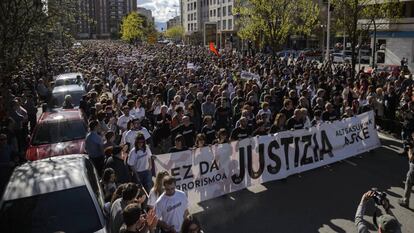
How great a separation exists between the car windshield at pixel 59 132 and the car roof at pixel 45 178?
Answer: 3449 millimetres

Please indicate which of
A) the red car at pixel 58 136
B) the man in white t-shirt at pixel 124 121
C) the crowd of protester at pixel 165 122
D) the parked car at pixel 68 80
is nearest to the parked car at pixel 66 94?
the crowd of protester at pixel 165 122

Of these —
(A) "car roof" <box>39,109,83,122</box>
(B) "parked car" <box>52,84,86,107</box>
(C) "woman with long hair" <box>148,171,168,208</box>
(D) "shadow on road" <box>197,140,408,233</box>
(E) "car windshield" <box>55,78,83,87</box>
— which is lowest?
(D) "shadow on road" <box>197,140,408,233</box>

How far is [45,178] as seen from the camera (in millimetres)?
5828

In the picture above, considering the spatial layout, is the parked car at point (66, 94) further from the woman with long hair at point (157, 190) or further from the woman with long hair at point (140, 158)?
the woman with long hair at point (157, 190)

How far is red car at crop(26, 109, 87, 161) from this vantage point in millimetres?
9305

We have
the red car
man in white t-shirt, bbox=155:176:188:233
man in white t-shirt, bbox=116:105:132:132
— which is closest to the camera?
man in white t-shirt, bbox=155:176:188:233

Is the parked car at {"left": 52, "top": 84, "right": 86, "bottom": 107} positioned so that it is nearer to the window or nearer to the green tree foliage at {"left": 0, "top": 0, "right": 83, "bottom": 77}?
the green tree foliage at {"left": 0, "top": 0, "right": 83, "bottom": 77}

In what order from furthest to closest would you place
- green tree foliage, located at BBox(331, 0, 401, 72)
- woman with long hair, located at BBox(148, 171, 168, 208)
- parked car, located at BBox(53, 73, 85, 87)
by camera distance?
green tree foliage, located at BBox(331, 0, 401, 72), parked car, located at BBox(53, 73, 85, 87), woman with long hair, located at BBox(148, 171, 168, 208)

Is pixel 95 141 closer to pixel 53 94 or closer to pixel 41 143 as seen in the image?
pixel 41 143

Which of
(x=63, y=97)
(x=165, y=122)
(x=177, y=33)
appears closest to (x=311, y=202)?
(x=165, y=122)

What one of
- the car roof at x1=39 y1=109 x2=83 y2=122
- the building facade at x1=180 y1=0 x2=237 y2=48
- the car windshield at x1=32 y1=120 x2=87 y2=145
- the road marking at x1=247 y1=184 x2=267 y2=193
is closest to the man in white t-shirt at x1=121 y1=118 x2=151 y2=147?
the car windshield at x1=32 y1=120 x2=87 y2=145

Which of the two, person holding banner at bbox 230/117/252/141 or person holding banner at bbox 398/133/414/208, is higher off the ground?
person holding banner at bbox 230/117/252/141

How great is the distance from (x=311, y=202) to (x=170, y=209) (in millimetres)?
3878

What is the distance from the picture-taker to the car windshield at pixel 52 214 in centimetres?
521
